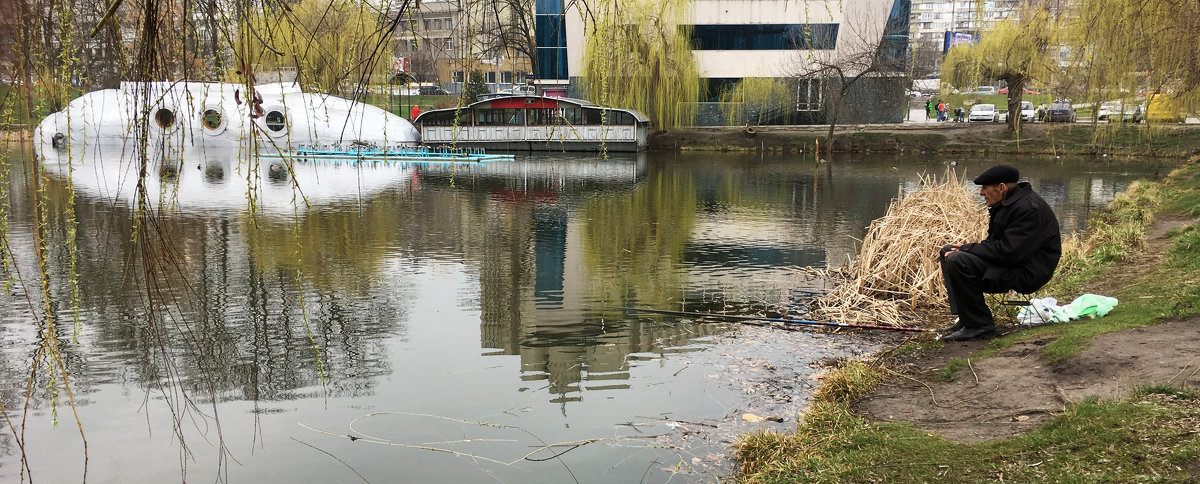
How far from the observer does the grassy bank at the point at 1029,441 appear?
4.05 m

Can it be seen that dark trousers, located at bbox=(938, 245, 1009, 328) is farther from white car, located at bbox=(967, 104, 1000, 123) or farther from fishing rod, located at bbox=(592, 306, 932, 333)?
white car, located at bbox=(967, 104, 1000, 123)

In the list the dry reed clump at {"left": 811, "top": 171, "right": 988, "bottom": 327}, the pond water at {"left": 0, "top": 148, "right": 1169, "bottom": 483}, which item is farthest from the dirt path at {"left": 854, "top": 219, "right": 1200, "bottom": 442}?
the dry reed clump at {"left": 811, "top": 171, "right": 988, "bottom": 327}

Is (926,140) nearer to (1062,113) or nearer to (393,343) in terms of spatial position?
(1062,113)

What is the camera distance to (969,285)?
23.1ft

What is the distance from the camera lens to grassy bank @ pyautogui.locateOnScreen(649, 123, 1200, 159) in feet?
120

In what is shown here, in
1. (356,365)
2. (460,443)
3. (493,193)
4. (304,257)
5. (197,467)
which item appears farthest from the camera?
(493,193)

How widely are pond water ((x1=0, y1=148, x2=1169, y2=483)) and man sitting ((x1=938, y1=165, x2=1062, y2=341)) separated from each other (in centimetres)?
166

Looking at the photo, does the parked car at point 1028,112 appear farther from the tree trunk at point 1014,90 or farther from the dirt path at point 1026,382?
the dirt path at point 1026,382

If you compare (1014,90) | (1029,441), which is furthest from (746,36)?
(1029,441)

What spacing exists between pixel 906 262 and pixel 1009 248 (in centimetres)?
406

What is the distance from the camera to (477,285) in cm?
1149

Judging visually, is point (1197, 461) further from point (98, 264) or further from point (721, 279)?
point (98, 264)

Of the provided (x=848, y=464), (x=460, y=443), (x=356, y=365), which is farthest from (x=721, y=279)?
(x=848, y=464)

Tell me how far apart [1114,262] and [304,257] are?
36.9 feet
